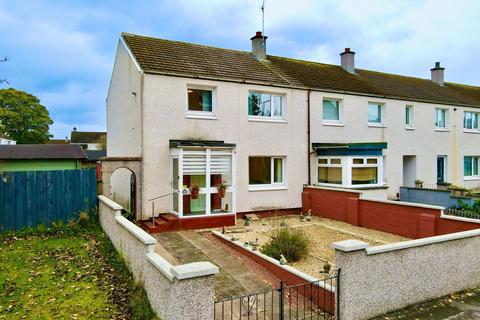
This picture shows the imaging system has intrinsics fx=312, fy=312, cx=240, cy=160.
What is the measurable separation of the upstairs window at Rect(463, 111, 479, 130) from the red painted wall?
50.1 feet

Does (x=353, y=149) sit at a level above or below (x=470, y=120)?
below

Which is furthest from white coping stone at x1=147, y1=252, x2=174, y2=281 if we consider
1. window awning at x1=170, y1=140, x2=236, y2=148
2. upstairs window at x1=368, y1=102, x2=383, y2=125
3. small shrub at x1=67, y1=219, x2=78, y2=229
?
upstairs window at x1=368, y1=102, x2=383, y2=125

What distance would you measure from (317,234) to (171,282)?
23.5 feet

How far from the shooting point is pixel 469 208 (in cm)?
1371

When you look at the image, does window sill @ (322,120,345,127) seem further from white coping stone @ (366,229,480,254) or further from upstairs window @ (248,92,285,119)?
white coping stone @ (366,229,480,254)

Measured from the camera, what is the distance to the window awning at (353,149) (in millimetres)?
13812

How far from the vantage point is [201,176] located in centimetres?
1174

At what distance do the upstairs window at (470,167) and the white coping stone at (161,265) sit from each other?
24186 mm

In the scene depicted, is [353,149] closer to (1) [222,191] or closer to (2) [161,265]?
(1) [222,191]

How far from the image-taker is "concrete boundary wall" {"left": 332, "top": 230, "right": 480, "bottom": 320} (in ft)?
16.9

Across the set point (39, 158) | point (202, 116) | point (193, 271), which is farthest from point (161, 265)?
point (39, 158)

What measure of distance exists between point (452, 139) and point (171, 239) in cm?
2036

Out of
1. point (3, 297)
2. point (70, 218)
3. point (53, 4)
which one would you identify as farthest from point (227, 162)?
point (53, 4)

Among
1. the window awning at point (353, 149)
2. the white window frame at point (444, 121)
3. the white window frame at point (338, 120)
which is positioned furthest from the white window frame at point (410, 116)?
the window awning at point (353, 149)
